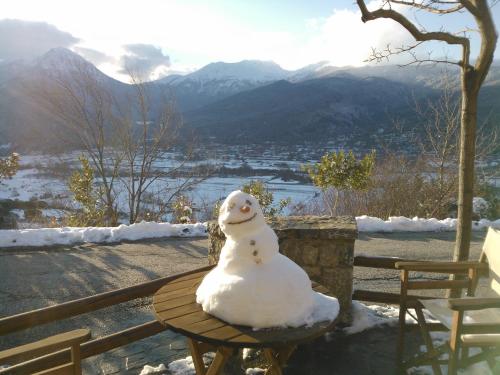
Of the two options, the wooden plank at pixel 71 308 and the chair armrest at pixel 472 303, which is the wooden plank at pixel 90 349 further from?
the chair armrest at pixel 472 303

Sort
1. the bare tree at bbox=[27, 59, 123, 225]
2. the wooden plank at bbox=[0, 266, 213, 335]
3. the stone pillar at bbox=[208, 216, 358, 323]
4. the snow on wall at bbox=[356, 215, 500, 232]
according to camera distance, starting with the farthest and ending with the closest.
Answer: the bare tree at bbox=[27, 59, 123, 225]
the snow on wall at bbox=[356, 215, 500, 232]
the stone pillar at bbox=[208, 216, 358, 323]
the wooden plank at bbox=[0, 266, 213, 335]

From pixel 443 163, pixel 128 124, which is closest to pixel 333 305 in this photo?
pixel 443 163

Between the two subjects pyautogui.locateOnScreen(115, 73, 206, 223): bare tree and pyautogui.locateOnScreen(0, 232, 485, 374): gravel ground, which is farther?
pyautogui.locateOnScreen(115, 73, 206, 223): bare tree

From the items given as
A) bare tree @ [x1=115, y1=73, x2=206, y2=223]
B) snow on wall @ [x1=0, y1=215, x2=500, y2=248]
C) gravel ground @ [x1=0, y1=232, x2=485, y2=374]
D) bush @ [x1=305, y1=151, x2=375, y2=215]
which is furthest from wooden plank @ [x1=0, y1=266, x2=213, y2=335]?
bare tree @ [x1=115, y1=73, x2=206, y2=223]

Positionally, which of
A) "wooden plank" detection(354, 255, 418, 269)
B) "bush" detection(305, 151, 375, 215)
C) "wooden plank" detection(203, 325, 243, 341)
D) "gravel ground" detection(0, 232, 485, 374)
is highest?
"bush" detection(305, 151, 375, 215)

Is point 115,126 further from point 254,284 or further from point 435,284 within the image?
point 254,284

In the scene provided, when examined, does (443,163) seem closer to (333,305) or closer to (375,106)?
(333,305)

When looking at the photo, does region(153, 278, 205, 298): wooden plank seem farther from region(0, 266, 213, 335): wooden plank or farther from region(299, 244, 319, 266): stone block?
region(299, 244, 319, 266): stone block

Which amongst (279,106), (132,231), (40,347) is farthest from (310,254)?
(279,106)
